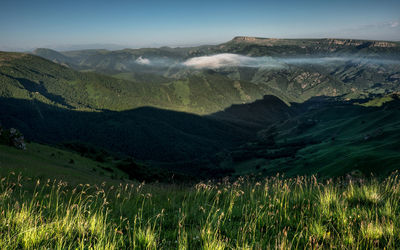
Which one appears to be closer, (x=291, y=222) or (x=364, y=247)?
(x=364, y=247)

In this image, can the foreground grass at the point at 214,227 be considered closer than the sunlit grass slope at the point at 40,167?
Yes

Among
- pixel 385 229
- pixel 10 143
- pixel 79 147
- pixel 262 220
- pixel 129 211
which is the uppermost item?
pixel 385 229

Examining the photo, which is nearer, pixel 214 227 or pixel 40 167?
pixel 214 227

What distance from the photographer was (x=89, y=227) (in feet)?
18.5

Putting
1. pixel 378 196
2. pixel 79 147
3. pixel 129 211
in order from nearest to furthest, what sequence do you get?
pixel 378 196, pixel 129 211, pixel 79 147

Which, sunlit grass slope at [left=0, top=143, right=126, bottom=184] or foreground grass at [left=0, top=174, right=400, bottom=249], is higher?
foreground grass at [left=0, top=174, right=400, bottom=249]

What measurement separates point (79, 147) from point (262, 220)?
14091 centimetres

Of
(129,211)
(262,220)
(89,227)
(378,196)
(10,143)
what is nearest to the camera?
(89,227)

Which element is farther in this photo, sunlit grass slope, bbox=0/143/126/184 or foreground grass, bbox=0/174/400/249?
sunlit grass slope, bbox=0/143/126/184

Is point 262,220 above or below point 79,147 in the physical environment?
above

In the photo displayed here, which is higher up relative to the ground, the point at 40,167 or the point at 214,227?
the point at 214,227

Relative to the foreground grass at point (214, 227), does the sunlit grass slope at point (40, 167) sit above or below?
below

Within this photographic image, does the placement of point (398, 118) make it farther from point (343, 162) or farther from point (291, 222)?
point (291, 222)

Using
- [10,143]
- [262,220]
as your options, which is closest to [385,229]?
[262,220]
